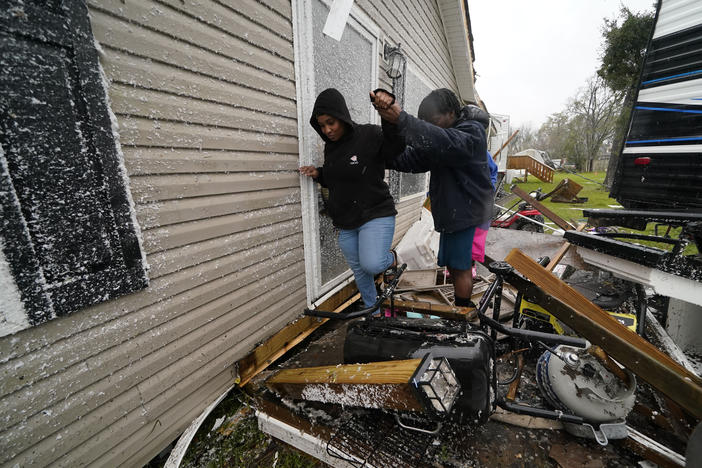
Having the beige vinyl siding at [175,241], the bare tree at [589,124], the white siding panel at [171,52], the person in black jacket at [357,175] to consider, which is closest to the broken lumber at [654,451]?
the person in black jacket at [357,175]

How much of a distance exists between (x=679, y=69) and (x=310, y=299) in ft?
18.0

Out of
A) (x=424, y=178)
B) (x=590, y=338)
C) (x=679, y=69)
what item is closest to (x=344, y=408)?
(x=590, y=338)

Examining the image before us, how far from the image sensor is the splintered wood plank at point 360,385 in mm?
1204

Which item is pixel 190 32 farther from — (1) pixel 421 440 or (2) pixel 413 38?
(2) pixel 413 38

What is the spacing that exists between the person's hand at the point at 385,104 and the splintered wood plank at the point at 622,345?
1.16 metres

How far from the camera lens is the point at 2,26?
3.02ft

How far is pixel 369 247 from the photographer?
2.21 metres

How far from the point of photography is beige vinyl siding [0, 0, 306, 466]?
1.20m

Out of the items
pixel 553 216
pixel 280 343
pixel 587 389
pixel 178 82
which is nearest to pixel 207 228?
pixel 178 82

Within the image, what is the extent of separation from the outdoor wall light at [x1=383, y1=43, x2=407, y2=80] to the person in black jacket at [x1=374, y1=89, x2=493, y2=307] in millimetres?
2055

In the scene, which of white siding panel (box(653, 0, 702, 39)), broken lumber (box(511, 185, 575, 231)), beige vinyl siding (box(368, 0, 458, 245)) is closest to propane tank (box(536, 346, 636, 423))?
beige vinyl siding (box(368, 0, 458, 245))

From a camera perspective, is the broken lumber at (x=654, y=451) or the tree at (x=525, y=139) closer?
the broken lumber at (x=654, y=451)

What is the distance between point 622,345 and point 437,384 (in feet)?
3.06

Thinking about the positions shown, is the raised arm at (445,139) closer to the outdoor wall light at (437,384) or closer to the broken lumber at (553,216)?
the outdoor wall light at (437,384)
